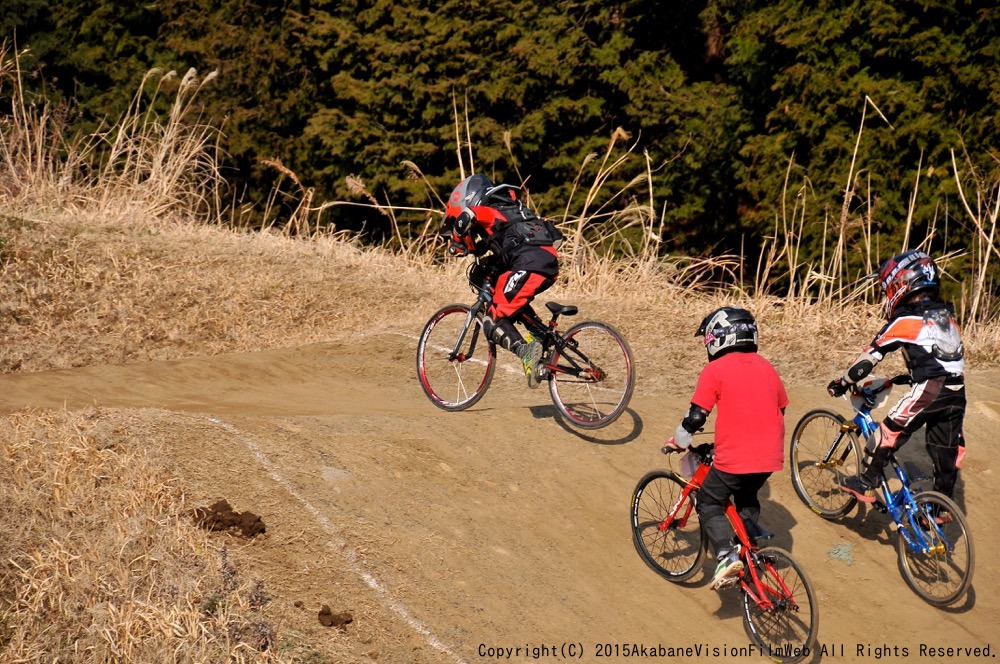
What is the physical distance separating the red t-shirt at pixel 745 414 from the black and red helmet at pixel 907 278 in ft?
5.76

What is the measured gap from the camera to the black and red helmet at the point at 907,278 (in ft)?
24.8

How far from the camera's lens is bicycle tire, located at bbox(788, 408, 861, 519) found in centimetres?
818

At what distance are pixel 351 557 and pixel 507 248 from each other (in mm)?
3340

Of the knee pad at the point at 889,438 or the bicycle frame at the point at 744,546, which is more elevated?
the knee pad at the point at 889,438

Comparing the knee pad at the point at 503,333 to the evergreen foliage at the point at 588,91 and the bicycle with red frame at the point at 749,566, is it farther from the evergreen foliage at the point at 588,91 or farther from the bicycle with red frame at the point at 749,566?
the evergreen foliage at the point at 588,91

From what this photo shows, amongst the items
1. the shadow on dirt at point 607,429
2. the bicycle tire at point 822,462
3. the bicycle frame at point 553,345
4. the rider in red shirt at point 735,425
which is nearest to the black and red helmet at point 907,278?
the bicycle tire at point 822,462

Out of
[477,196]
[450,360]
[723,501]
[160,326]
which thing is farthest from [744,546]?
[160,326]

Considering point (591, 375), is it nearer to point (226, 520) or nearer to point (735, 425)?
point (735, 425)

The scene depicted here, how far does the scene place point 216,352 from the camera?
11.6 meters

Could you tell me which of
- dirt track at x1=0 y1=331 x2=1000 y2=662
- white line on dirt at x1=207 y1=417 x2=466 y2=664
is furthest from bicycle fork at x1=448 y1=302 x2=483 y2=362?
white line on dirt at x1=207 y1=417 x2=466 y2=664

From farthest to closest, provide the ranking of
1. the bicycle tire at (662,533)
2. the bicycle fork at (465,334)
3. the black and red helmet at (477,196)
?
the bicycle fork at (465,334), the black and red helmet at (477,196), the bicycle tire at (662,533)

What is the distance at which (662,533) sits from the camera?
7.25m

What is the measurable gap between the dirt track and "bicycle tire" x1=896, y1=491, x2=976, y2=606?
12cm

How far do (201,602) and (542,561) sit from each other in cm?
220
